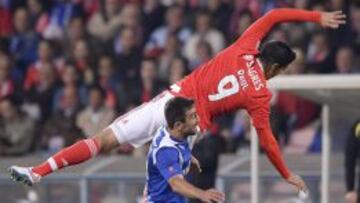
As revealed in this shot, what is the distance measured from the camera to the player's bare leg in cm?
1323

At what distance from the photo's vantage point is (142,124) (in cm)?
1355

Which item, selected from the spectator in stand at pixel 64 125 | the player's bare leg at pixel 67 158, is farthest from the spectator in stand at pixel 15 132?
the player's bare leg at pixel 67 158

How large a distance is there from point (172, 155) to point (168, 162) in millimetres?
54

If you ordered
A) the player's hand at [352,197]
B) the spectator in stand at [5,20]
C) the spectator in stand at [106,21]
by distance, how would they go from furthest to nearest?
the spectator in stand at [5,20] < the spectator in stand at [106,21] < the player's hand at [352,197]

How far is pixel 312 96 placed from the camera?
16.8 metres

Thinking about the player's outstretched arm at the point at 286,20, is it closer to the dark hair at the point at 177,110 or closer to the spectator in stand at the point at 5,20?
the dark hair at the point at 177,110

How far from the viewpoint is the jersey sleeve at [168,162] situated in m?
12.1

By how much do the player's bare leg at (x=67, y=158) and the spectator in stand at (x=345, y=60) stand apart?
5063 mm

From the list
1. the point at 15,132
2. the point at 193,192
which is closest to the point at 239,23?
the point at 15,132

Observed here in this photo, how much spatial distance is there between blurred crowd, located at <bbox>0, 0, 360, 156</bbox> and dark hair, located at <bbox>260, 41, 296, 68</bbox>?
13.9 feet

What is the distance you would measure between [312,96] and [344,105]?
0.45 meters

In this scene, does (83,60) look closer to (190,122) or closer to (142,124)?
(142,124)

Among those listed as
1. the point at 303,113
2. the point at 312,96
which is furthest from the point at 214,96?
the point at 303,113

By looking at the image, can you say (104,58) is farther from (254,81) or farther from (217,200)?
(217,200)
